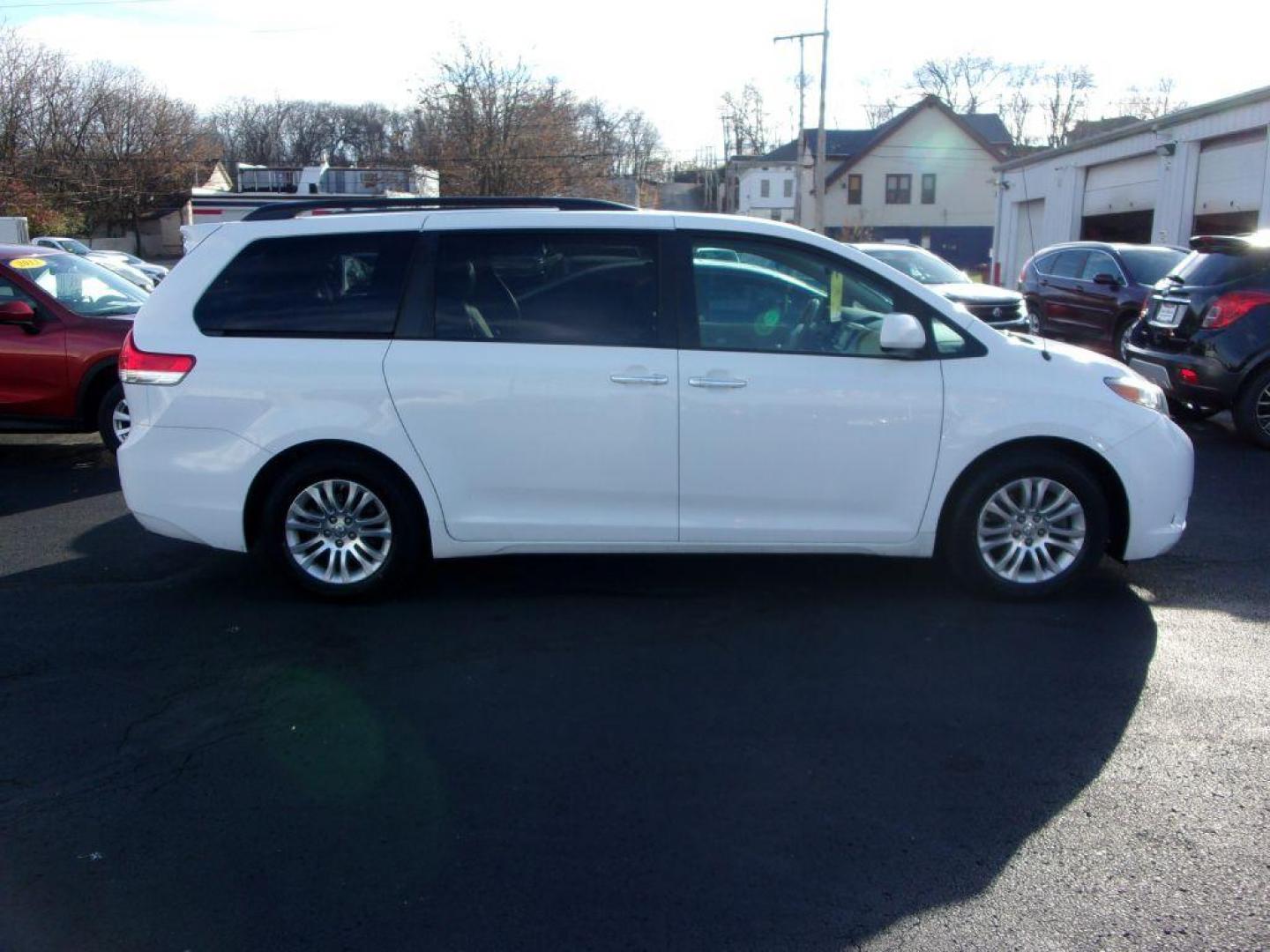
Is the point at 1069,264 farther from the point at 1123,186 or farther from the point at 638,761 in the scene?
the point at 1123,186

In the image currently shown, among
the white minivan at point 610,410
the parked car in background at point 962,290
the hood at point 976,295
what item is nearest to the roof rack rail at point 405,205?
the white minivan at point 610,410

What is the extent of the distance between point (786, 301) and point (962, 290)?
938 centimetres

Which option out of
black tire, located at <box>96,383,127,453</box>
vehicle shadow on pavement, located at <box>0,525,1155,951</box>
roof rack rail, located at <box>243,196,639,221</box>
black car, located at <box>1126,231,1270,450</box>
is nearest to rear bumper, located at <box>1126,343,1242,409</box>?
black car, located at <box>1126,231,1270,450</box>

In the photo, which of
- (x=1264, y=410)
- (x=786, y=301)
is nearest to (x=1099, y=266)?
(x=1264, y=410)

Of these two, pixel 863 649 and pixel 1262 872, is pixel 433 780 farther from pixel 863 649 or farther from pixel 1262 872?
pixel 1262 872

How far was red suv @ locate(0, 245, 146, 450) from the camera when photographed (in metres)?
8.84

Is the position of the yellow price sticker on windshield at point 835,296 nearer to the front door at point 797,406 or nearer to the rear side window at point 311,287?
the front door at point 797,406

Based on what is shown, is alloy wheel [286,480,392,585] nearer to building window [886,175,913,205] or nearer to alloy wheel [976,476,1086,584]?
alloy wheel [976,476,1086,584]

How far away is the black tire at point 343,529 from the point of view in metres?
5.39

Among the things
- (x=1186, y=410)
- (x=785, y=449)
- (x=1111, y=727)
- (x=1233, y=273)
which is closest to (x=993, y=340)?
(x=785, y=449)

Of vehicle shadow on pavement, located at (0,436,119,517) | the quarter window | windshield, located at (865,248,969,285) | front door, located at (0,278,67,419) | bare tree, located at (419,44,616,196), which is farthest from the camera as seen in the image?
bare tree, located at (419,44,616,196)

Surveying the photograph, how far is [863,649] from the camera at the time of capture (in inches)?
194

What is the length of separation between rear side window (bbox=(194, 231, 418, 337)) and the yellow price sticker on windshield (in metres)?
2.07

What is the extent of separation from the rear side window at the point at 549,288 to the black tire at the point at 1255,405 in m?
6.42
